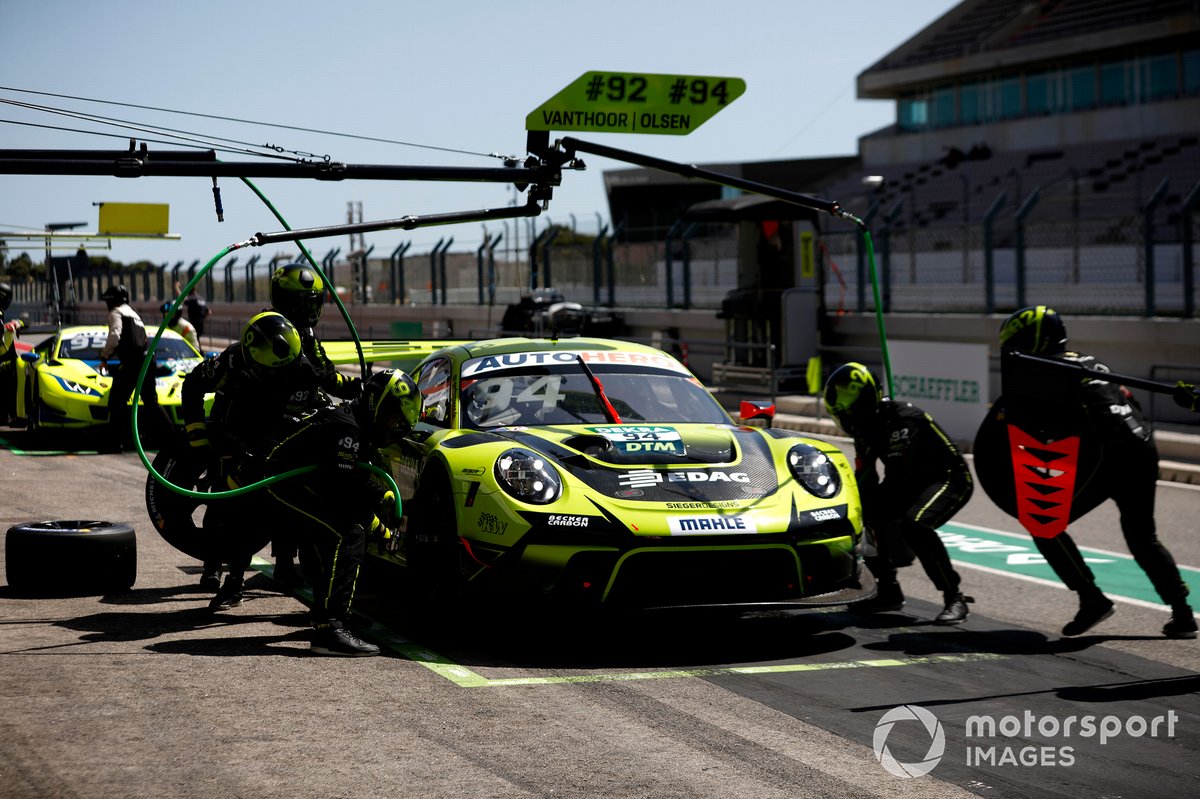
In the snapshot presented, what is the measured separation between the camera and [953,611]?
298 inches

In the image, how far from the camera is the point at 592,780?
464 cm

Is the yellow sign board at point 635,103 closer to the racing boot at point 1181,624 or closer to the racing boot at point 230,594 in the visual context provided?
the racing boot at point 230,594

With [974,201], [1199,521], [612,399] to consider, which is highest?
[974,201]

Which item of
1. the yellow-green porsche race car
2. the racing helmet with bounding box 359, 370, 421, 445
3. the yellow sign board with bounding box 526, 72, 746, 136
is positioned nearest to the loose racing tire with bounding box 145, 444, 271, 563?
the yellow-green porsche race car

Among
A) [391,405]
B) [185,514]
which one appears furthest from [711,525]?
[185,514]

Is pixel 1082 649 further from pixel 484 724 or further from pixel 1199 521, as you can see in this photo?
pixel 1199 521

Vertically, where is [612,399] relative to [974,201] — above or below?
below

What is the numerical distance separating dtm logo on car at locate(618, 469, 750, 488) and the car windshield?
0.95 m

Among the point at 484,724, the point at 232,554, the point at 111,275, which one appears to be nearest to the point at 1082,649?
the point at 484,724

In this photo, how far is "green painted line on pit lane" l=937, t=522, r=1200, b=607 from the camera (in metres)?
8.86

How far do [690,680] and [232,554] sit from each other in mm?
2741

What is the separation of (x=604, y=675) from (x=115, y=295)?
10.3 meters

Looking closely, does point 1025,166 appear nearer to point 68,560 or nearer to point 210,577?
point 210,577
